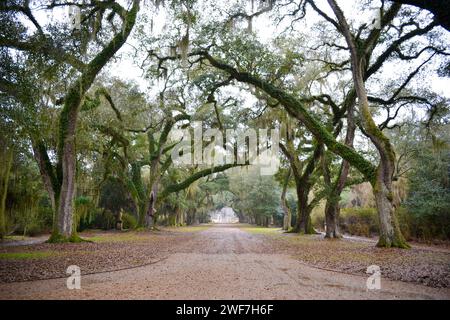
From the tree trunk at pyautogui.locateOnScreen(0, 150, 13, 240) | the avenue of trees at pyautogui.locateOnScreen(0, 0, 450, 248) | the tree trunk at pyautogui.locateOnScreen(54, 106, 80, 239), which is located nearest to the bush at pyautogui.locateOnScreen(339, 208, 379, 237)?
the avenue of trees at pyautogui.locateOnScreen(0, 0, 450, 248)

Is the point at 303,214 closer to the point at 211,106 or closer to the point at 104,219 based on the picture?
the point at 211,106

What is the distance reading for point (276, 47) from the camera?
1584 cm

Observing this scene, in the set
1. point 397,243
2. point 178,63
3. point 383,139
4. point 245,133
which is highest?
point 178,63

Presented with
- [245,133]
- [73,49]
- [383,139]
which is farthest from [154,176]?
[383,139]

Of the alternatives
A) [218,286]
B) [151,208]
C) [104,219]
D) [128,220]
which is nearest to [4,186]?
[151,208]

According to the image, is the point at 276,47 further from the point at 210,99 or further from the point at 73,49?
the point at 73,49

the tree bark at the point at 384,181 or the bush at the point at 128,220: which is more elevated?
the tree bark at the point at 384,181

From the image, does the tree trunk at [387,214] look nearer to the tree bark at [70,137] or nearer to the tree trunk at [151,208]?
the tree bark at [70,137]

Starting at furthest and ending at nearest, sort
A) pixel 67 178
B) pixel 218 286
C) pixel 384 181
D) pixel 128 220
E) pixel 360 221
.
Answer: pixel 128 220, pixel 360 221, pixel 67 178, pixel 384 181, pixel 218 286

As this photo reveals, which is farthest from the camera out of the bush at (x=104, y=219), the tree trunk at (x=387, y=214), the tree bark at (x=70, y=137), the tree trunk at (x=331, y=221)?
the bush at (x=104, y=219)

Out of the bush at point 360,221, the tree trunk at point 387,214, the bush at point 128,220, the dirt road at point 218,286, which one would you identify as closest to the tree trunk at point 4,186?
the dirt road at point 218,286

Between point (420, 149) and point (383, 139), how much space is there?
811cm
